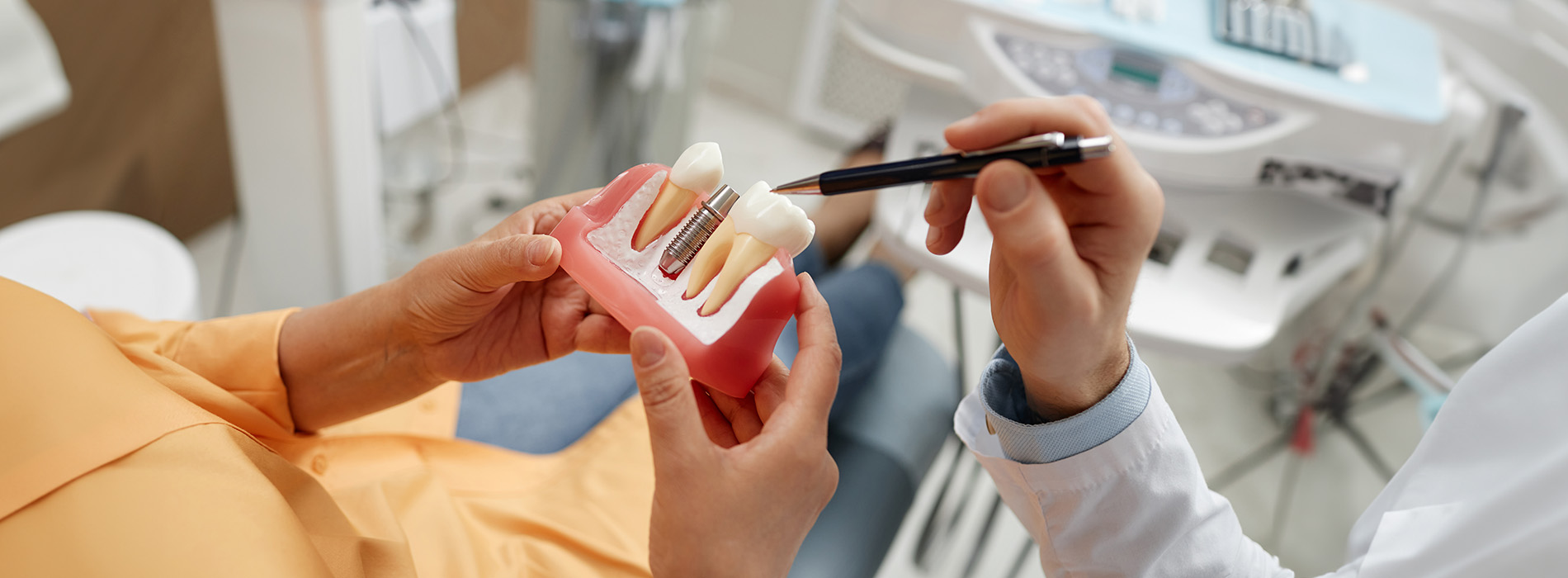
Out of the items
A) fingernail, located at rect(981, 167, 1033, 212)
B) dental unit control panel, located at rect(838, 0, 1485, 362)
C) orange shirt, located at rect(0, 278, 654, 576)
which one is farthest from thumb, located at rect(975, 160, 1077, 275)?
dental unit control panel, located at rect(838, 0, 1485, 362)

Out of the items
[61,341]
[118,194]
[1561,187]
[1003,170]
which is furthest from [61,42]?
[1561,187]

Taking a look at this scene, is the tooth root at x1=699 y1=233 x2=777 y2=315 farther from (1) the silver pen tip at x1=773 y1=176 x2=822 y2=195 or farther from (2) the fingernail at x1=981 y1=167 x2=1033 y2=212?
(2) the fingernail at x1=981 y1=167 x2=1033 y2=212

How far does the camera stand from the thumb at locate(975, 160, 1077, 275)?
1.57 feet

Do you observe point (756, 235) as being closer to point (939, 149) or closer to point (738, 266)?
point (738, 266)

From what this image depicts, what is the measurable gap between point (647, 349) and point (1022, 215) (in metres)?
0.23

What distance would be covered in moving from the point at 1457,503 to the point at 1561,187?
47.1 inches

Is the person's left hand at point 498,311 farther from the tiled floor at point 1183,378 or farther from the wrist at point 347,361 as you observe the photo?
the tiled floor at point 1183,378

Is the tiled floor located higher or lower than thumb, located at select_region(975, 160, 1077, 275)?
lower

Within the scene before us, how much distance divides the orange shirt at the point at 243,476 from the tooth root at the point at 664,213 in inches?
12.8

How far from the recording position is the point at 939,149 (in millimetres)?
1293

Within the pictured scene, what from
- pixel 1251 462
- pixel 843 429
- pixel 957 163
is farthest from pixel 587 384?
pixel 1251 462

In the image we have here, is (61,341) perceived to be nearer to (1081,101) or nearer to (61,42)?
(1081,101)

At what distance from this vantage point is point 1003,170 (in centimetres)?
48

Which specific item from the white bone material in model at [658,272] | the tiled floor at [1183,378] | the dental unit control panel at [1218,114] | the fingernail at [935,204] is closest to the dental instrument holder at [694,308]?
the white bone material in model at [658,272]
